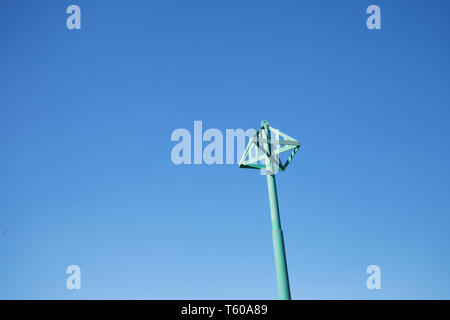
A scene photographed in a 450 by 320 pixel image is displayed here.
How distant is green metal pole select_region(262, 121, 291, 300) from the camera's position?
1594cm

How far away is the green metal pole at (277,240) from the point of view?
15.9 metres

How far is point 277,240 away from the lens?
16.8m

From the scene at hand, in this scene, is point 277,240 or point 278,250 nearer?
point 278,250

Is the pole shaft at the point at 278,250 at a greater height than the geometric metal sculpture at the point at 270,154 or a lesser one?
lesser

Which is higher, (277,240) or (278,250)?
(277,240)

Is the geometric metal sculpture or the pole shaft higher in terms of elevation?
the geometric metal sculpture
